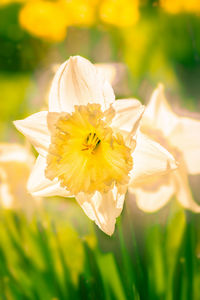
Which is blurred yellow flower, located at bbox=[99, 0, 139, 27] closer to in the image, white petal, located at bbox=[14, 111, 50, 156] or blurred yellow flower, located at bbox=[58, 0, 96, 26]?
blurred yellow flower, located at bbox=[58, 0, 96, 26]

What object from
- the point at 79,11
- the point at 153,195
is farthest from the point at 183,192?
the point at 79,11

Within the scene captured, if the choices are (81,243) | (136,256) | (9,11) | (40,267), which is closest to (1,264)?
(40,267)

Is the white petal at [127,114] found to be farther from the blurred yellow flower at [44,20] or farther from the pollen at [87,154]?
the blurred yellow flower at [44,20]

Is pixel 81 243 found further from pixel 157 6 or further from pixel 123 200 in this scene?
pixel 157 6

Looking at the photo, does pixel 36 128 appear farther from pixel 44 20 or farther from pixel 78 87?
pixel 44 20

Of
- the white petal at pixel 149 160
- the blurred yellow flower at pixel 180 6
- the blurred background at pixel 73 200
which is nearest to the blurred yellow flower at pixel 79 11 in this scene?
the blurred background at pixel 73 200

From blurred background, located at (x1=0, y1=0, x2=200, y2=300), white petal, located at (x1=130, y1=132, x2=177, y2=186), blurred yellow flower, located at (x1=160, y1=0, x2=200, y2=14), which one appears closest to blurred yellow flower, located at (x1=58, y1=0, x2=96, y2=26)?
blurred background, located at (x1=0, y1=0, x2=200, y2=300)
